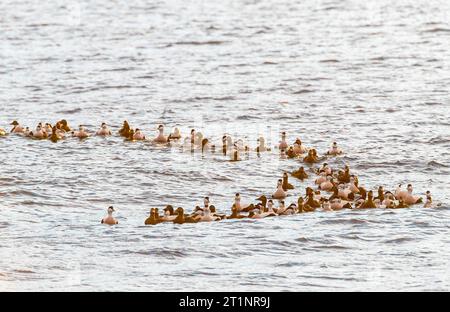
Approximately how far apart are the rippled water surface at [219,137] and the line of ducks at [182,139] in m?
0.42

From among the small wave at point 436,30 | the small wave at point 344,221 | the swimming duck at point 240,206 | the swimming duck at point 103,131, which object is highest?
the small wave at point 436,30

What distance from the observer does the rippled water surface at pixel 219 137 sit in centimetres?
2331

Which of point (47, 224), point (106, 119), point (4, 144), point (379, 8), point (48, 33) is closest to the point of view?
point (47, 224)

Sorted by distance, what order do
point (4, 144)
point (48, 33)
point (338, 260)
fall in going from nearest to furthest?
1. point (338, 260)
2. point (4, 144)
3. point (48, 33)

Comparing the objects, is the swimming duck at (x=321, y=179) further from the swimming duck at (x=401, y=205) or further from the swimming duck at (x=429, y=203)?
the swimming duck at (x=429, y=203)

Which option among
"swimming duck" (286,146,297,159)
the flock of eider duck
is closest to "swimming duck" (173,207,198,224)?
the flock of eider duck

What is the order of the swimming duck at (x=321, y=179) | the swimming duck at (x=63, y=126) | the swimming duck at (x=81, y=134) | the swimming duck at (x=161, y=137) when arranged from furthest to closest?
the swimming duck at (x=63, y=126)
the swimming duck at (x=81, y=134)
the swimming duck at (x=161, y=137)
the swimming duck at (x=321, y=179)

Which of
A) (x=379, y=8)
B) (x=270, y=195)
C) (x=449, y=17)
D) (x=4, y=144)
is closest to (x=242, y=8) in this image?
(x=379, y=8)

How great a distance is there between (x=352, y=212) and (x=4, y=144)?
40.6 ft

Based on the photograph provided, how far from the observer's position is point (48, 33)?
6059 cm

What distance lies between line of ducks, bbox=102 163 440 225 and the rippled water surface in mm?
402

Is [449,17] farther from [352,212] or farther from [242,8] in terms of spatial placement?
[352,212]

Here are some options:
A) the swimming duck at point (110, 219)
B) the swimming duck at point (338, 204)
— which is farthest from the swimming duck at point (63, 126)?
the swimming duck at point (338, 204)
